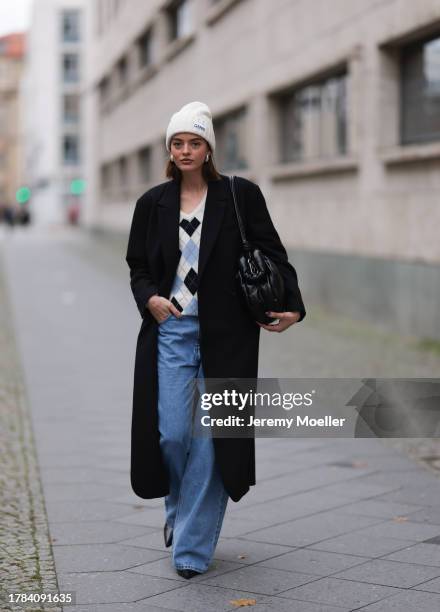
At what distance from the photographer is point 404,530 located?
527 cm

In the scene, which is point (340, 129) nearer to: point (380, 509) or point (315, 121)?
point (315, 121)

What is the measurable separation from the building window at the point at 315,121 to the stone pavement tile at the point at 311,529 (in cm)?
1200

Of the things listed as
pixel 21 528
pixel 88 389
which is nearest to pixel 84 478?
pixel 21 528

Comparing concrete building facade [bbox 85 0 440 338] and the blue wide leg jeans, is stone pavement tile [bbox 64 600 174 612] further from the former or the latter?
concrete building facade [bbox 85 0 440 338]

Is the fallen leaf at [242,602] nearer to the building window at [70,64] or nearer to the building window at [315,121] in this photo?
the building window at [315,121]

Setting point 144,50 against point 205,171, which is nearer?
point 205,171

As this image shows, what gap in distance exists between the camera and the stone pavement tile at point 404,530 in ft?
16.9

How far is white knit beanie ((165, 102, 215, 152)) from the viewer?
14.5 feet

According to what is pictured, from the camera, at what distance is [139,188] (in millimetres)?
35312

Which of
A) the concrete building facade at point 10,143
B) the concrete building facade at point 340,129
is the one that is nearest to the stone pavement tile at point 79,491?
the concrete building facade at point 340,129

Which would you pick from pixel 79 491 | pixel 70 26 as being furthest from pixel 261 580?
pixel 70 26

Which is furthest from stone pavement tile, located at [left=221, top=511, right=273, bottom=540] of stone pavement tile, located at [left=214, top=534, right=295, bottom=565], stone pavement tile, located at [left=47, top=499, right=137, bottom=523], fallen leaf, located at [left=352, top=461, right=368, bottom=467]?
fallen leaf, located at [left=352, top=461, right=368, bottom=467]

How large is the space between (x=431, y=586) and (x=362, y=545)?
651 millimetres

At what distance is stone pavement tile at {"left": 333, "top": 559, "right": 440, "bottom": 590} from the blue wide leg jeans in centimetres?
55
